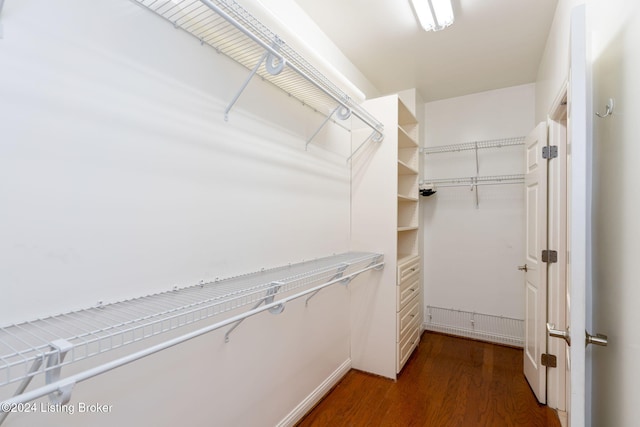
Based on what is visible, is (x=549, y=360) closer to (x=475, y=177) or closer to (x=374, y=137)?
(x=475, y=177)

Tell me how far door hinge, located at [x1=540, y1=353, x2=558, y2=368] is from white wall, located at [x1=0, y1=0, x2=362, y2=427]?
1797mm

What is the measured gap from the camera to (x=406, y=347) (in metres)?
2.62

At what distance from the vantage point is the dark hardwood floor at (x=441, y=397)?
6.35 ft

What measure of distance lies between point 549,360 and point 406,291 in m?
1.05

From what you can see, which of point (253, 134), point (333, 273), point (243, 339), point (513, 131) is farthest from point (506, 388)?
Result: point (253, 134)

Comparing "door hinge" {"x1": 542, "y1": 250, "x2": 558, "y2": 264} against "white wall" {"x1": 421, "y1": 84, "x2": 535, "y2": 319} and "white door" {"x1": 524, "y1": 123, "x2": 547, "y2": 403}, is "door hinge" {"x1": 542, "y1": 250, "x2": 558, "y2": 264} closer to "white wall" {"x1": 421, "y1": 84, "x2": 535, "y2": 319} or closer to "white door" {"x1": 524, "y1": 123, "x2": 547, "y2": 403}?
"white door" {"x1": 524, "y1": 123, "x2": 547, "y2": 403}

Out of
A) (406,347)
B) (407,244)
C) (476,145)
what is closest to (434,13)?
(476,145)

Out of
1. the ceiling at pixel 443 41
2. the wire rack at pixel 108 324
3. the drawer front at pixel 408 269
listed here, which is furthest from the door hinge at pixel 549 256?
the wire rack at pixel 108 324

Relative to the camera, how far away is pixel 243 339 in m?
1.49

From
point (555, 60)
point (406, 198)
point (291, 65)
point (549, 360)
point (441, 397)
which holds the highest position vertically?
point (555, 60)

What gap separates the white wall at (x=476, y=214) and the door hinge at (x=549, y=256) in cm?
110

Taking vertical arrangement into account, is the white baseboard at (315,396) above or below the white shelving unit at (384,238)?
below

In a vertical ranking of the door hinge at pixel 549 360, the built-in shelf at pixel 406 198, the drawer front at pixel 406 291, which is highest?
the built-in shelf at pixel 406 198
